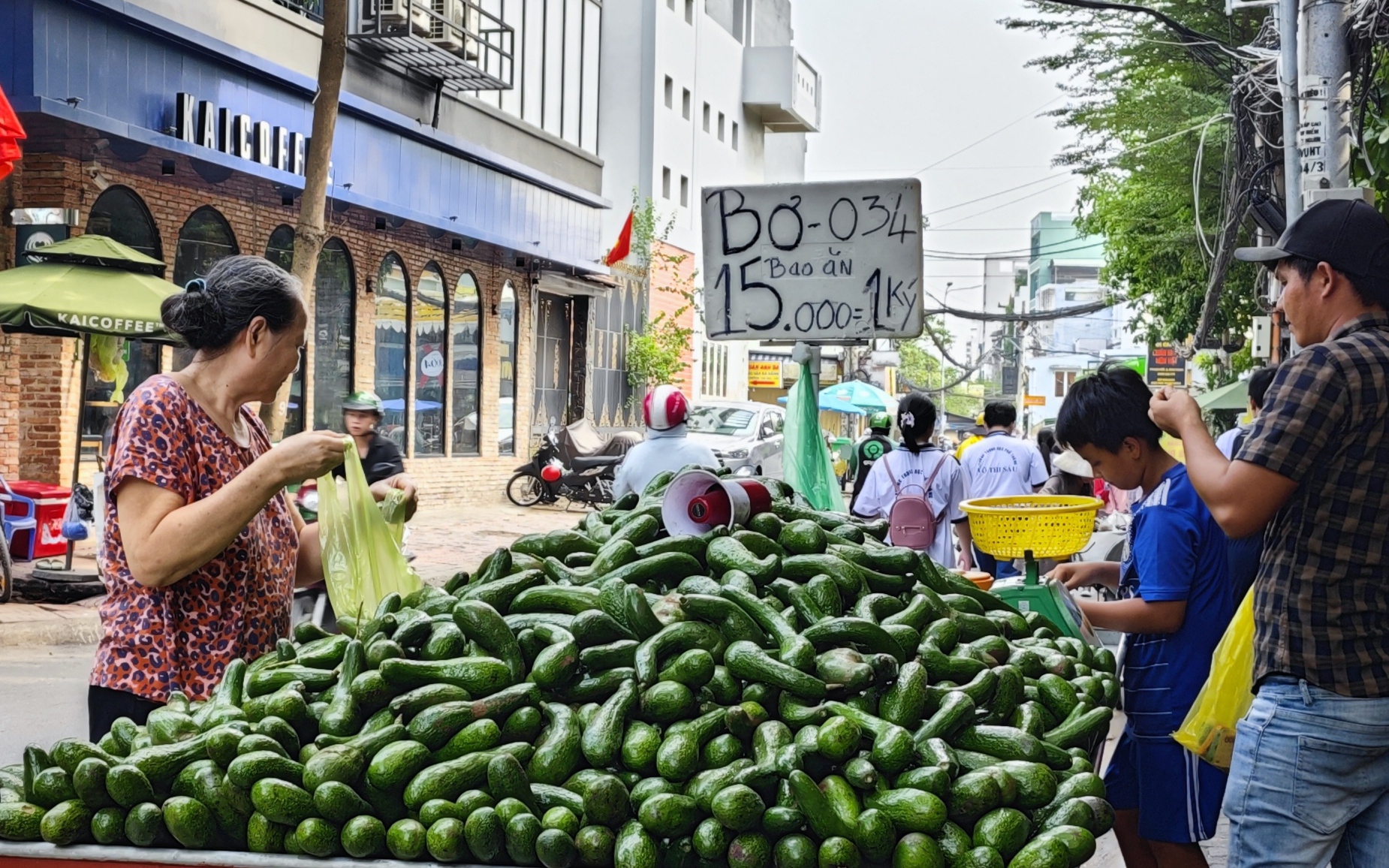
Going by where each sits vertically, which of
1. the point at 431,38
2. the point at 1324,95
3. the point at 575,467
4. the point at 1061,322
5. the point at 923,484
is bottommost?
the point at 575,467

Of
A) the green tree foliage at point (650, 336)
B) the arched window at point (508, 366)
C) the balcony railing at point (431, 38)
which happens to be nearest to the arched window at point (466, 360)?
the arched window at point (508, 366)

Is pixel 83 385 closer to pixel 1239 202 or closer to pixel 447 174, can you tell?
pixel 447 174

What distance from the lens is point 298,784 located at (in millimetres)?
2252

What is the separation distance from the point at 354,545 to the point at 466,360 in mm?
19061

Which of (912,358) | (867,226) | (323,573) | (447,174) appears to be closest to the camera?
(323,573)

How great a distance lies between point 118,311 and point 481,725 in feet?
27.8

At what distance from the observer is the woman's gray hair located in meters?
2.90

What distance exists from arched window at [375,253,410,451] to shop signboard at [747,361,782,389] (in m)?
22.5

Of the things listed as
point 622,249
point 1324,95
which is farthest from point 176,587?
point 622,249

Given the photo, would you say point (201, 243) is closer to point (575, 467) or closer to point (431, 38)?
point (431, 38)

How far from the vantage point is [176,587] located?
2.86 meters

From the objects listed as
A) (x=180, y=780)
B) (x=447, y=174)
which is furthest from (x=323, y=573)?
(x=447, y=174)

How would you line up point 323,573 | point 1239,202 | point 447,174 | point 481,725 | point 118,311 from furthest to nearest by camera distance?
point 447,174 → point 1239,202 → point 118,311 → point 323,573 → point 481,725

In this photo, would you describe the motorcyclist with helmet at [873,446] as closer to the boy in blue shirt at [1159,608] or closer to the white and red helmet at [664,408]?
the white and red helmet at [664,408]
